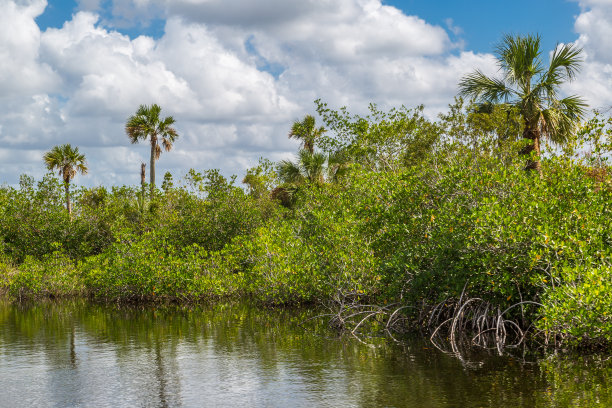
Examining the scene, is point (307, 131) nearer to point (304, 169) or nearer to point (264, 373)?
point (304, 169)

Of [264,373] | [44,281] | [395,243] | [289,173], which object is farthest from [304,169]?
[264,373]

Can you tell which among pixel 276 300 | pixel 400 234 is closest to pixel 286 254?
pixel 276 300

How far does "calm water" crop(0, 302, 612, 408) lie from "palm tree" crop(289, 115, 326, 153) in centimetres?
2518

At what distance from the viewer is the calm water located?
9.66 m

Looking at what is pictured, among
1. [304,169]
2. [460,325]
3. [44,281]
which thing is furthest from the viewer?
[304,169]

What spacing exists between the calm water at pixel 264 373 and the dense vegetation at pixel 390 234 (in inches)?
49.5

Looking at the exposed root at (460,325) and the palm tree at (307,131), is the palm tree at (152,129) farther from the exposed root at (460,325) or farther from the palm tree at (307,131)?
the exposed root at (460,325)

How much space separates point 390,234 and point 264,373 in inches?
216

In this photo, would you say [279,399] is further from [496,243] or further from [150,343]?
[150,343]

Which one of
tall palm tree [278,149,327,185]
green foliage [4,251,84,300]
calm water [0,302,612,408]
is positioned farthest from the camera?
tall palm tree [278,149,327,185]

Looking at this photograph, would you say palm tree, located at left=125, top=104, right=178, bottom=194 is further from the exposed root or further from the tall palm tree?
the exposed root

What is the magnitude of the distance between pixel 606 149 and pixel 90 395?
1183cm

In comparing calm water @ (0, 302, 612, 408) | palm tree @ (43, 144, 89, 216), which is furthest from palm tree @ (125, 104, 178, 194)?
calm water @ (0, 302, 612, 408)

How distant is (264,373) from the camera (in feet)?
38.1
